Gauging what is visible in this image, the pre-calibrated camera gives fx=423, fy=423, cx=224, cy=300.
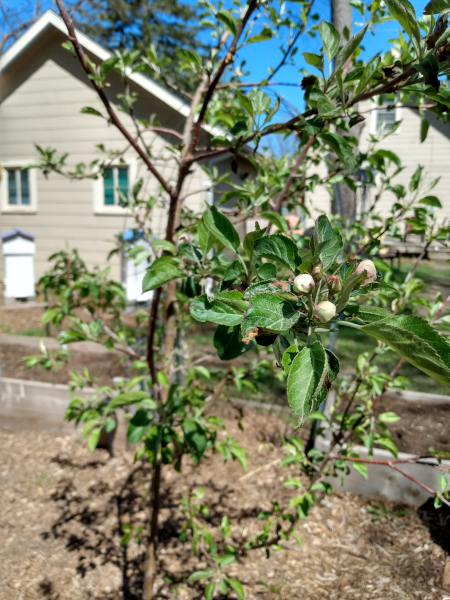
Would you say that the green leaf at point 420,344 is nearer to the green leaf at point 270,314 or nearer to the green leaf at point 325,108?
the green leaf at point 270,314

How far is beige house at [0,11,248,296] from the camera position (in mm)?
7176

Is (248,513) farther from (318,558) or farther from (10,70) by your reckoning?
(10,70)

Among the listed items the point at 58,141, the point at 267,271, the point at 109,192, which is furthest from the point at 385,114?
the point at 58,141

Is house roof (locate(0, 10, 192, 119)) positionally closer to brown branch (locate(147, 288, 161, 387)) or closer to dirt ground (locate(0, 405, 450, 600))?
dirt ground (locate(0, 405, 450, 600))

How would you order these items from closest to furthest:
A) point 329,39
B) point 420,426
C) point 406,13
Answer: point 406,13
point 329,39
point 420,426

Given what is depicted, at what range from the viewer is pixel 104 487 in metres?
2.57

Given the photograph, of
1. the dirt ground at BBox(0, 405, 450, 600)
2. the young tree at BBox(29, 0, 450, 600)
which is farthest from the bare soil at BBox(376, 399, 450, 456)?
the young tree at BBox(29, 0, 450, 600)

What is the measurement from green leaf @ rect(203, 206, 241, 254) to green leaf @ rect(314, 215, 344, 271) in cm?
17

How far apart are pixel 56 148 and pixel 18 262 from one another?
233 centimetres

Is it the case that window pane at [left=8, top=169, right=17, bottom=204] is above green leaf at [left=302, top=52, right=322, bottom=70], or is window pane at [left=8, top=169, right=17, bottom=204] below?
above

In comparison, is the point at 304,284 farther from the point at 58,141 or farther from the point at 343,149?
the point at 58,141

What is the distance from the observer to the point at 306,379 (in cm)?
42

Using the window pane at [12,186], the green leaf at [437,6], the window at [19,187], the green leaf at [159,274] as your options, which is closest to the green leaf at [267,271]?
the green leaf at [159,274]

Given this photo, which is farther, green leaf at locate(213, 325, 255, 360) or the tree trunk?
the tree trunk
